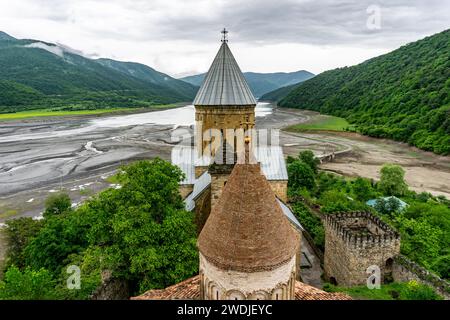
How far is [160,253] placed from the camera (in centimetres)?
1245

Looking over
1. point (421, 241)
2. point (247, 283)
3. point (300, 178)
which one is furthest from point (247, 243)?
point (300, 178)

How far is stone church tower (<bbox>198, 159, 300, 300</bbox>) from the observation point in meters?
7.77

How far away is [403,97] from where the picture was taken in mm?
78125

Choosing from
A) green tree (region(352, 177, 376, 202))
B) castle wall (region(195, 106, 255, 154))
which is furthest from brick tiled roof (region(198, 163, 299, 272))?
green tree (region(352, 177, 376, 202))

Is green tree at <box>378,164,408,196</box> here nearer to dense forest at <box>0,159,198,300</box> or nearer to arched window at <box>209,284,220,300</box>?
dense forest at <box>0,159,198,300</box>

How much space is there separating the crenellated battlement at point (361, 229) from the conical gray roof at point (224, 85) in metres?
8.72

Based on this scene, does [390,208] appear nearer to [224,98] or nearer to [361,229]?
[361,229]

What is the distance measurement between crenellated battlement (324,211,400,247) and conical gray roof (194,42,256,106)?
8.72 m

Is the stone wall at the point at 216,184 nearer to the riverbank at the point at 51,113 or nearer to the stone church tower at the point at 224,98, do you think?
the stone church tower at the point at 224,98

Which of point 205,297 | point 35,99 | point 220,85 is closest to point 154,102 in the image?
point 35,99

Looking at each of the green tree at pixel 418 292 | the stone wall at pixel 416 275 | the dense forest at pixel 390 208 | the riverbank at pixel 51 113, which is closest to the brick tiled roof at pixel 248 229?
the green tree at pixel 418 292

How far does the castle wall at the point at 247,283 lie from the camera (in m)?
7.93
